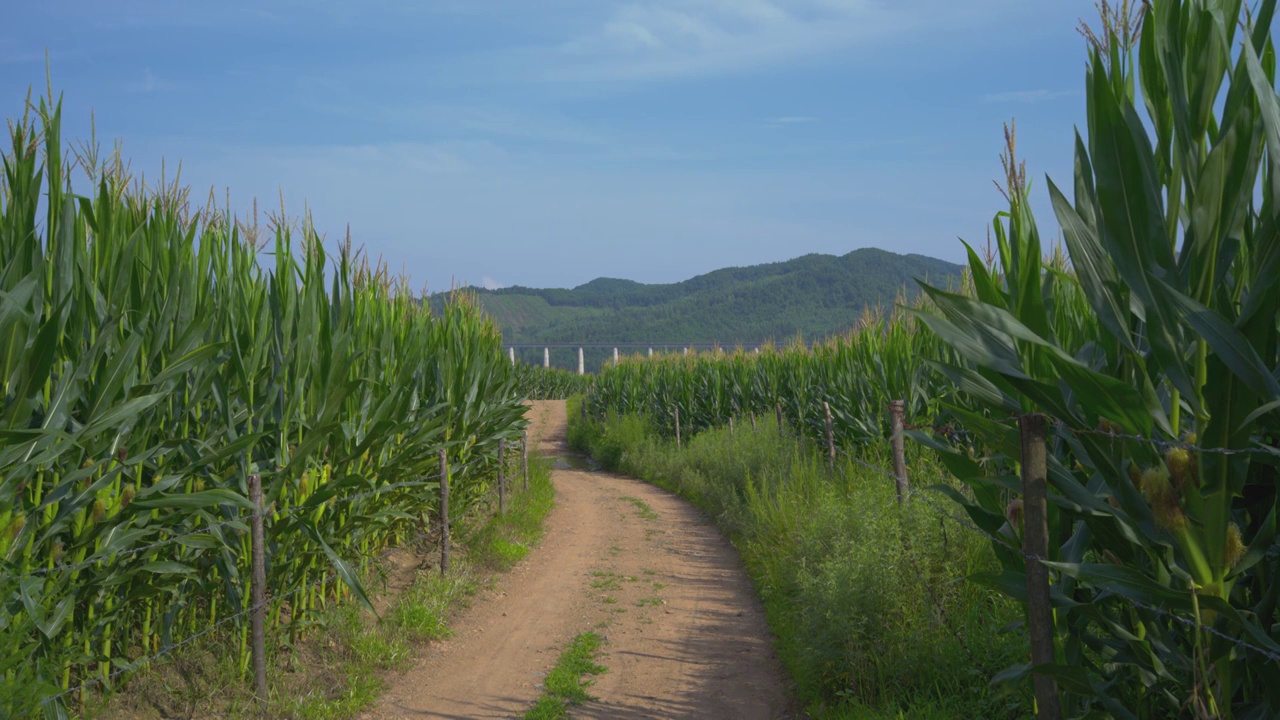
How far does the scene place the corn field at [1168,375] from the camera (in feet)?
8.49

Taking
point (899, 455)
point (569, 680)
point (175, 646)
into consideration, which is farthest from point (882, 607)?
point (175, 646)

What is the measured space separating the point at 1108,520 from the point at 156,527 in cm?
464

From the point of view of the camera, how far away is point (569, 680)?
20.8 feet

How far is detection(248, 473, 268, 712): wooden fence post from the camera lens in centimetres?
532

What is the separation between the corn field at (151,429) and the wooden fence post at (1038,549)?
3971 mm

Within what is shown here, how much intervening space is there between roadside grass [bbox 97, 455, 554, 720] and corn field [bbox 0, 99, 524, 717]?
165mm

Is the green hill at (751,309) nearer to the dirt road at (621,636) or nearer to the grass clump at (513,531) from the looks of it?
the grass clump at (513,531)

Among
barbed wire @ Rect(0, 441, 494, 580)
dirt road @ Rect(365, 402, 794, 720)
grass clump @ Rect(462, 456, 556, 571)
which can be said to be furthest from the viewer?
grass clump @ Rect(462, 456, 556, 571)

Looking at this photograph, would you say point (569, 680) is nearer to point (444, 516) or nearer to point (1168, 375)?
point (444, 516)

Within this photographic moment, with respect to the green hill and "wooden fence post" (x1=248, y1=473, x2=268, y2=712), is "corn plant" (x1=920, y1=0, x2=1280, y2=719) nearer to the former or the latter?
"wooden fence post" (x1=248, y1=473, x2=268, y2=712)

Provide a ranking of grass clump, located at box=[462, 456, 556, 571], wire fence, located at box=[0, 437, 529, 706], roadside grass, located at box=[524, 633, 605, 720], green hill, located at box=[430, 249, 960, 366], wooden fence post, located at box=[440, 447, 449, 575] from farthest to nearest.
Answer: green hill, located at box=[430, 249, 960, 366] < grass clump, located at box=[462, 456, 556, 571] < wooden fence post, located at box=[440, 447, 449, 575] < roadside grass, located at box=[524, 633, 605, 720] < wire fence, located at box=[0, 437, 529, 706]

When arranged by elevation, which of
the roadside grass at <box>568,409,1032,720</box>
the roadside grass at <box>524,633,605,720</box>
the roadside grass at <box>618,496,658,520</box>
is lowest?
the roadside grass at <box>618,496,658,520</box>

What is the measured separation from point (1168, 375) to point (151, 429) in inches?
205

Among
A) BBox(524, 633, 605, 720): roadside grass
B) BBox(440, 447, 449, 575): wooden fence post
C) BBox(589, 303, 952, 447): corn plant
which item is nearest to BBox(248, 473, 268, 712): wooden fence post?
BBox(524, 633, 605, 720): roadside grass
